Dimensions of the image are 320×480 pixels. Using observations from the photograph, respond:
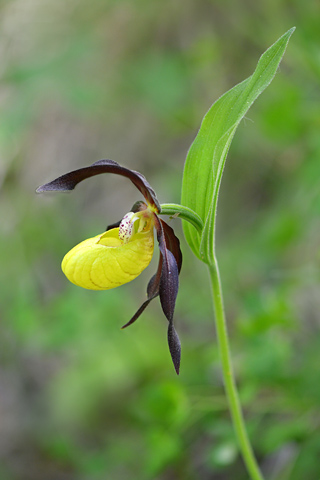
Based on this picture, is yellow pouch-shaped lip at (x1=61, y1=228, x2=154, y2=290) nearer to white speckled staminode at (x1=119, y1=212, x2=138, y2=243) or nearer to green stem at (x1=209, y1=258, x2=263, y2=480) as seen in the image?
white speckled staminode at (x1=119, y1=212, x2=138, y2=243)

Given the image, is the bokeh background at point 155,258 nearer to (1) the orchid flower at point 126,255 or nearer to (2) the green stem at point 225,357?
(2) the green stem at point 225,357

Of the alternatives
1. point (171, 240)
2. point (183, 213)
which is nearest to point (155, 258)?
point (171, 240)

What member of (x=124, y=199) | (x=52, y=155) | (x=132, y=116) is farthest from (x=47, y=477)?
(x=132, y=116)

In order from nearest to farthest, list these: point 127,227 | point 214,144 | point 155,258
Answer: point 214,144, point 127,227, point 155,258

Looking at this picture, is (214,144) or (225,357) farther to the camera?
(225,357)

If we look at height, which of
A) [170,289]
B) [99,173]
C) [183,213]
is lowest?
[170,289]

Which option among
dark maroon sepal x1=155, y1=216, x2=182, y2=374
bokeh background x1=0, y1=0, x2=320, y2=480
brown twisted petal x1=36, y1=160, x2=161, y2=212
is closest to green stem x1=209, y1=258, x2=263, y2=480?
dark maroon sepal x1=155, y1=216, x2=182, y2=374

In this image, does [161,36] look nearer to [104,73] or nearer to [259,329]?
[104,73]

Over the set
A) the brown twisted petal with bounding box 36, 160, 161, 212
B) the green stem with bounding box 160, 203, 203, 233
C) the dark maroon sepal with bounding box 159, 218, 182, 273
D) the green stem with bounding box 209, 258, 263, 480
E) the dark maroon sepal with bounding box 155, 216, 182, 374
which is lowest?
the green stem with bounding box 209, 258, 263, 480

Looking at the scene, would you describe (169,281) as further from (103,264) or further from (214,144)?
(214,144)
